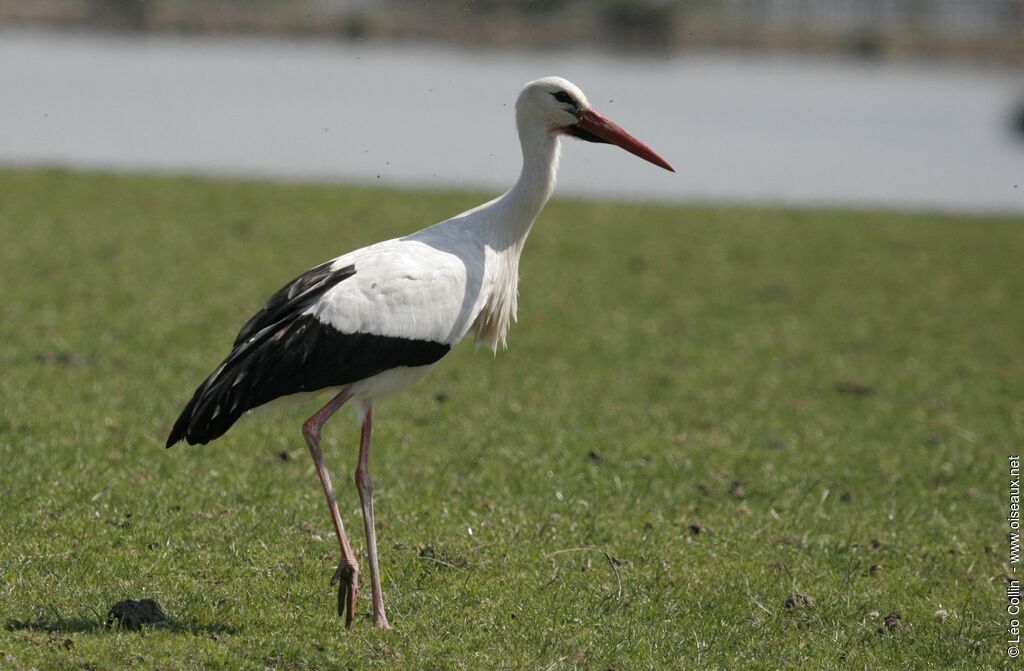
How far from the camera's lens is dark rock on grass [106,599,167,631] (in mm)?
5238

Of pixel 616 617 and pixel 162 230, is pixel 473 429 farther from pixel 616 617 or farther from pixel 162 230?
pixel 162 230

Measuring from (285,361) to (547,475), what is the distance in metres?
2.53

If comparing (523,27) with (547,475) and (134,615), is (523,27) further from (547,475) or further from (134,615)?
(134,615)

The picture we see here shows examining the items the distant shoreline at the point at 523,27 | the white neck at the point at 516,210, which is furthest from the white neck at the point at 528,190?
the distant shoreline at the point at 523,27

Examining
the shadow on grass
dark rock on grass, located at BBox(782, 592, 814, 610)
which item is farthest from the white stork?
dark rock on grass, located at BBox(782, 592, 814, 610)

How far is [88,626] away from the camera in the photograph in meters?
5.22

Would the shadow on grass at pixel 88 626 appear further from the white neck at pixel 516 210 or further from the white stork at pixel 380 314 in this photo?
the white neck at pixel 516 210

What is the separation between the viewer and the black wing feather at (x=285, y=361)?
546cm

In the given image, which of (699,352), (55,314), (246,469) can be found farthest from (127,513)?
(699,352)

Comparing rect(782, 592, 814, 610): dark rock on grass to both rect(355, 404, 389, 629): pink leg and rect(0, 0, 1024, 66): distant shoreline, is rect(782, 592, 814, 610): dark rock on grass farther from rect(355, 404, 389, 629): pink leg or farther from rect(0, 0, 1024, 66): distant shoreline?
rect(0, 0, 1024, 66): distant shoreline

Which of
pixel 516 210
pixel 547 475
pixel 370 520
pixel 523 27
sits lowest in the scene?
pixel 523 27

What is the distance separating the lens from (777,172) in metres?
25.6

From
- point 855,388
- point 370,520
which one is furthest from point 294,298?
point 855,388

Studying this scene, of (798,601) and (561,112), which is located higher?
(561,112)
